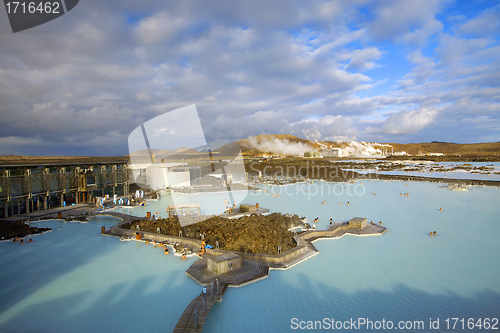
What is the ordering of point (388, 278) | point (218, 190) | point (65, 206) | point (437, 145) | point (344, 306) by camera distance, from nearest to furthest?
point (344, 306) < point (388, 278) < point (65, 206) < point (218, 190) < point (437, 145)

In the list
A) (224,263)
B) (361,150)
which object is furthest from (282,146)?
(224,263)

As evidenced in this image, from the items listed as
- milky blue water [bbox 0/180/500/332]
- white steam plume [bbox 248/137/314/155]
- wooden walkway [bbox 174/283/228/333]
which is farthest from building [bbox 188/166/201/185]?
white steam plume [bbox 248/137/314/155]

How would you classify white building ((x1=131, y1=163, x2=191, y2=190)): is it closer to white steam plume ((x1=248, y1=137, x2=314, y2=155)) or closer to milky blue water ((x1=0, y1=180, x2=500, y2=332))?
milky blue water ((x1=0, y1=180, x2=500, y2=332))

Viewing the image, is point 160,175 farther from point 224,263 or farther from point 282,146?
point 282,146

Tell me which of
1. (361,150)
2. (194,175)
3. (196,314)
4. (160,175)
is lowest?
(196,314)

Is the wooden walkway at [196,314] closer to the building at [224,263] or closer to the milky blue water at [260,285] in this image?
the milky blue water at [260,285]

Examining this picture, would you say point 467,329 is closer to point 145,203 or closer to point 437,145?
point 145,203

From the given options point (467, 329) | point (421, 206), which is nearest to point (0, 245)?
point (467, 329)
